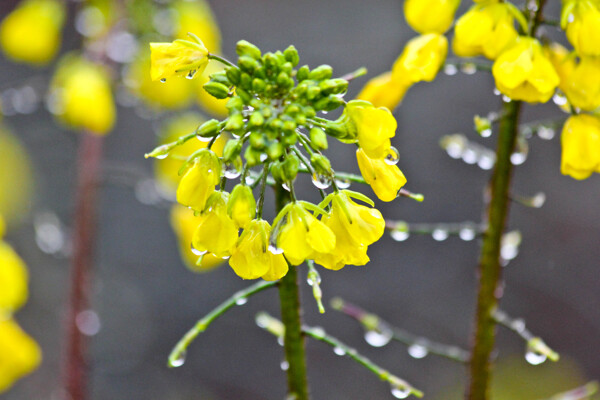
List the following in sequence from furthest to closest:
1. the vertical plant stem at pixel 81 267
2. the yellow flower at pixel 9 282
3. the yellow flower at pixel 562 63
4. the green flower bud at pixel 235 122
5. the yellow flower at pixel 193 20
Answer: the yellow flower at pixel 193 20, the vertical plant stem at pixel 81 267, the yellow flower at pixel 9 282, the yellow flower at pixel 562 63, the green flower bud at pixel 235 122

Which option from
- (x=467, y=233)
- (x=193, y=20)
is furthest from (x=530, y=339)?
(x=193, y=20)

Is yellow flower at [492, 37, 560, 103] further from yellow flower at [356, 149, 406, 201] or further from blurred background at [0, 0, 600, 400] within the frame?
blurred background at [0, 0, 600, 400]

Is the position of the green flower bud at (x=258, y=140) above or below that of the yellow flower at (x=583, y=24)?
below

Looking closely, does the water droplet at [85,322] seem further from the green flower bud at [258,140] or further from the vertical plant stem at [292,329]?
the green flower bud at [258,140]

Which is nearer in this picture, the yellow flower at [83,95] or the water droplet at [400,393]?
the water droplet at [400,393]

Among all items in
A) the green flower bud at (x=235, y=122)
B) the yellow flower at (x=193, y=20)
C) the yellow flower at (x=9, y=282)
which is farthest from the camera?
the yellow flower at (x=193, y=20)

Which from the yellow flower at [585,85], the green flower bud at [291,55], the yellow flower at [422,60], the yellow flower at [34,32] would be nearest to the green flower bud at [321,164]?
the green flower bud at [291,55]

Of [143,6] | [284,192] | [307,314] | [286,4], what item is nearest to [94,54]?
[143,6]

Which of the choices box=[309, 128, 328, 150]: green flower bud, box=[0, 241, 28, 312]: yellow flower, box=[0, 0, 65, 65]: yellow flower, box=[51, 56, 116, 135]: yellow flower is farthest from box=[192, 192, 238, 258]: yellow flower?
box=[0, 0, 65, 65]: yellow flower
